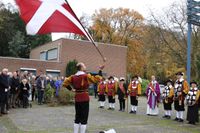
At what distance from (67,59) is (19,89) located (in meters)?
18.5

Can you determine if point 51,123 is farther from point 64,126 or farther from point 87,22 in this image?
point 87,22

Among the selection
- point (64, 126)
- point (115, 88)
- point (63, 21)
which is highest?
point (63, 21)

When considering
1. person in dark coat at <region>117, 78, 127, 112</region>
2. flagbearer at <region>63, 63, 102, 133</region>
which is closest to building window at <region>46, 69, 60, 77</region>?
person in dark coat at <region>117, 78, 127, 112</region>

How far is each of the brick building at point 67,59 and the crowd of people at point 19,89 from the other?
487 inches

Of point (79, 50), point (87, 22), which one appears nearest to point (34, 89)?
point (79, 50)

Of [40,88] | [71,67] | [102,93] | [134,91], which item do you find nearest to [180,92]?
[134,91]

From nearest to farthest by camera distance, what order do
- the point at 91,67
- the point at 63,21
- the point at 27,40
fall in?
the point at 63,21 → the point at 91,67 → the point at 27,40

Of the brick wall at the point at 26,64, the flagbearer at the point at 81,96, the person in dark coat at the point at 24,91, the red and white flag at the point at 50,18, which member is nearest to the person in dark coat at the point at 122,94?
the person in dark coat at the point at 24,91

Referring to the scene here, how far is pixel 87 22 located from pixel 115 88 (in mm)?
40545

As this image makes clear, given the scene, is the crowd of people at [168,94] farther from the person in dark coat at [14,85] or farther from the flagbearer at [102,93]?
the person in dark coat at [14,85]

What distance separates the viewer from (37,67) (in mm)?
36188

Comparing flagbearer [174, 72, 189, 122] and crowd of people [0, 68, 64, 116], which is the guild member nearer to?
flagbearer [174, 72, 189, 122]

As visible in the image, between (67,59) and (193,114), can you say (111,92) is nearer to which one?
(193,114)

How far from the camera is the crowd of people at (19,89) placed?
50.9 ft
